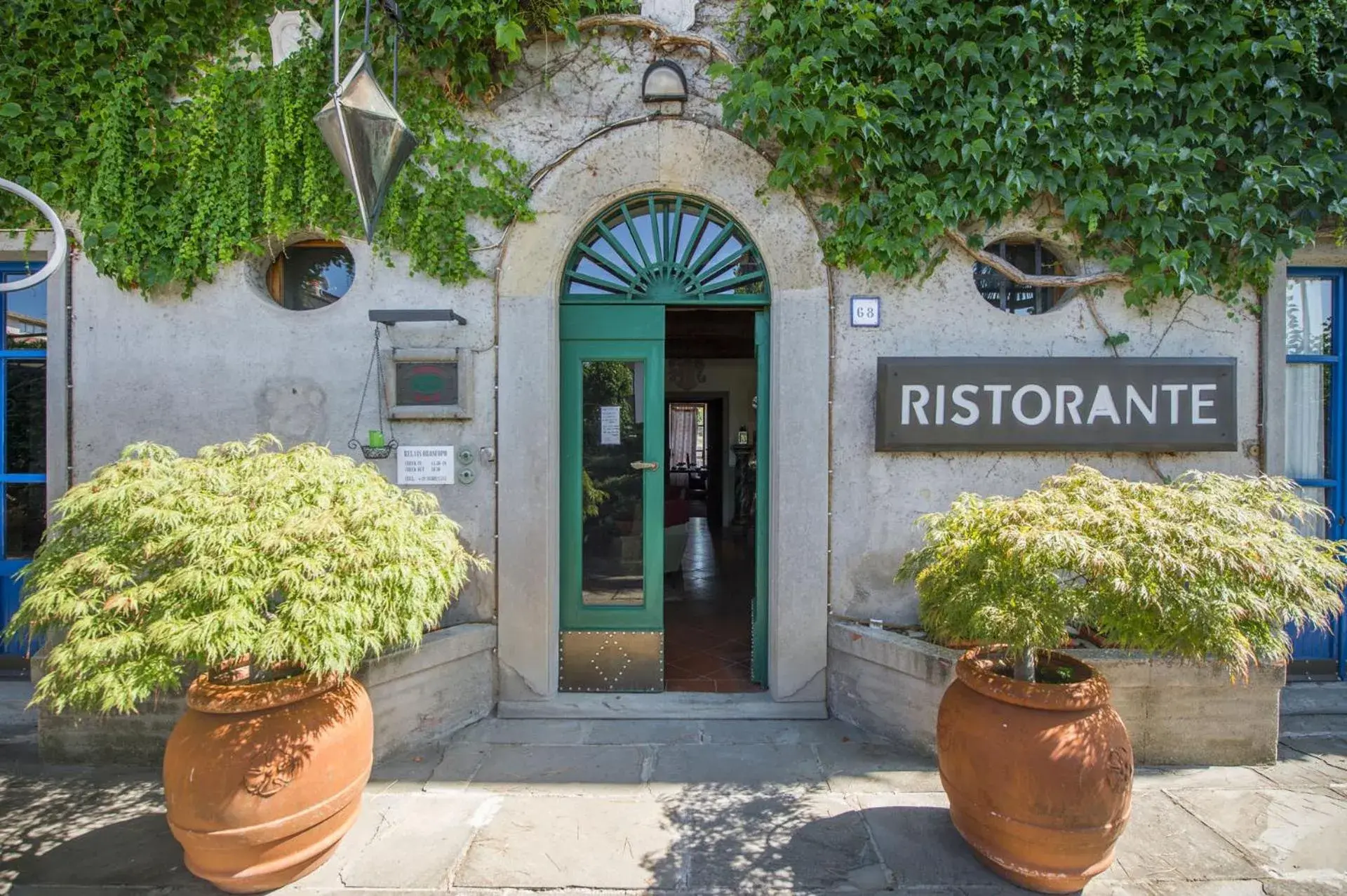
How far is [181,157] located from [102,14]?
3.13 feet

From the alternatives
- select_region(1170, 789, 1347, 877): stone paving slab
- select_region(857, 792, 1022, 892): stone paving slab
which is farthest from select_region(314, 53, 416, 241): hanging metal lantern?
select_region(1170, 789, 1347, 877): stone paving slab

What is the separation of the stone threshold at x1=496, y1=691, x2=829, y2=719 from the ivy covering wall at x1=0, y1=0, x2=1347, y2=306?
2846 mm

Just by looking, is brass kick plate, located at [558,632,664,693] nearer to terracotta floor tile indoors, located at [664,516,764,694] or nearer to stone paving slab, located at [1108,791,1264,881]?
terracotta floor tile indoors, located at [664,516,764,694]

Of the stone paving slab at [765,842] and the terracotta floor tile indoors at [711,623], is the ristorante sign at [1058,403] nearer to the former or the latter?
the terracotta floor tile indoors at [711,623]

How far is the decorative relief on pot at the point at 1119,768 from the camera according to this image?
8.52 ft

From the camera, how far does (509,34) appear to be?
3.93 metres

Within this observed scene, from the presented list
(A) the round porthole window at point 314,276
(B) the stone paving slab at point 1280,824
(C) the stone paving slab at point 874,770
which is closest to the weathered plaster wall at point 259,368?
(A) the round porthole window at point 314,276

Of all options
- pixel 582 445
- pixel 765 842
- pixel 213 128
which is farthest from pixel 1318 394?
pixel 213 128

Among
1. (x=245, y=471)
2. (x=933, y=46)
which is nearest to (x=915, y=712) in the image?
(x=245, y=471)

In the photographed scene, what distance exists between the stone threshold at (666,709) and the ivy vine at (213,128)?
2856mm

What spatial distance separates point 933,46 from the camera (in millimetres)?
4023

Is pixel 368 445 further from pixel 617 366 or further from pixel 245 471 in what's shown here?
pixel 617 366

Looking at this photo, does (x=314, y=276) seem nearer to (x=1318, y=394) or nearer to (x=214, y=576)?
(x=214, y=576)

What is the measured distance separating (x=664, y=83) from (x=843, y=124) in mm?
1225
